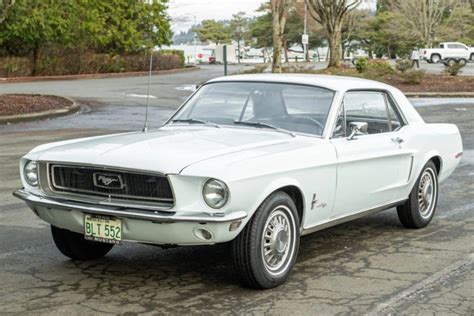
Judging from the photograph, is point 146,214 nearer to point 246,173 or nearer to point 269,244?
point 246,173

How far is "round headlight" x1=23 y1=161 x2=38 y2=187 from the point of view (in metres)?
5.76

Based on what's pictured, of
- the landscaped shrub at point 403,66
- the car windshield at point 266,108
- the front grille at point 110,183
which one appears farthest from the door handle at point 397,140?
the landscaped shrub at point 403,66

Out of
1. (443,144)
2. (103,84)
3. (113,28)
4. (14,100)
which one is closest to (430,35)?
(113,28)

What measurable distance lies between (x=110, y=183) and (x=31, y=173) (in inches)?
31.5

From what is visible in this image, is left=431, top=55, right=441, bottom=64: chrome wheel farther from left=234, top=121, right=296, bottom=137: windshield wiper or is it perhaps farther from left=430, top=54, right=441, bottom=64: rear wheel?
left=234, top=121, right=296, bottom=137: windshield wiper

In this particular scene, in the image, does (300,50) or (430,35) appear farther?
(300,50)

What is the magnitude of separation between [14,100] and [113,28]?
2428cm

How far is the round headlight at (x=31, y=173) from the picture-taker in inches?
227

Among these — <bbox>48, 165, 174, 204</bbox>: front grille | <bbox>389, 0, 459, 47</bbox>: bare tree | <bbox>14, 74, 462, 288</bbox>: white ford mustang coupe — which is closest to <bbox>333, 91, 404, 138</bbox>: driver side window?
<bbox>14, 74, 462, 288</bbox>: white ford mustang coupe

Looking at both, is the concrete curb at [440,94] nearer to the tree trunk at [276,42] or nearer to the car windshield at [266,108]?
the tree trunk at [276,42]

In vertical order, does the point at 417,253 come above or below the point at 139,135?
below

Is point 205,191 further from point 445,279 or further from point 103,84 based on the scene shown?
point 103,84

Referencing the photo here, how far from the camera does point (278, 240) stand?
5457mm

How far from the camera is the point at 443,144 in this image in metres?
7.83
